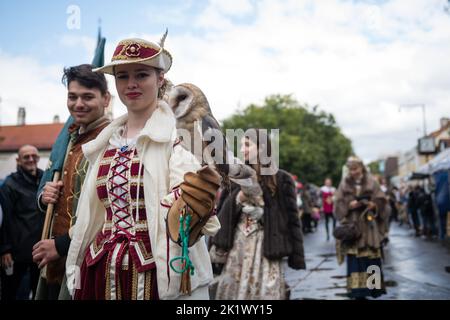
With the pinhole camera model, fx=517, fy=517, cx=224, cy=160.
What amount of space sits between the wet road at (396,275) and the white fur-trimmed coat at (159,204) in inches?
215

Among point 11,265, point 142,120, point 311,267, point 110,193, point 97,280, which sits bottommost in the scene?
point 311,267

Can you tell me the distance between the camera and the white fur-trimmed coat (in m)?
2.17

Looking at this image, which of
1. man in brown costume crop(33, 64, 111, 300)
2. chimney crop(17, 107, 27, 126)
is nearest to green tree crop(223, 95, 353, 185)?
chimney crop(17, 107, 27, 126)

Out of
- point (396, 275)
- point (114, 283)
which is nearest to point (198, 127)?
point (114, 283)

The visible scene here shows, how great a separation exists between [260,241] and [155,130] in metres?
3.42

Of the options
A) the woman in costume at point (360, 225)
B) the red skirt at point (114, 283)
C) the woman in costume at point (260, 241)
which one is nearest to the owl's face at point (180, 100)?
the red skirt at point (114, 283)

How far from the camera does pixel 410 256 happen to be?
41.2 ft

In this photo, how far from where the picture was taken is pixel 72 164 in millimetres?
3131

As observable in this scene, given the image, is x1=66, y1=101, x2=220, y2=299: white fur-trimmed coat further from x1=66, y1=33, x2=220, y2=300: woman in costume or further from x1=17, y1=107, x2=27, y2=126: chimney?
x1=17, y1=107, x2=27, y2=126: chimney

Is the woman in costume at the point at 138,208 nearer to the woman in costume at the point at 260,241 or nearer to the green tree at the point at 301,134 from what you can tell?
the woman in costume at the point at 260,241
